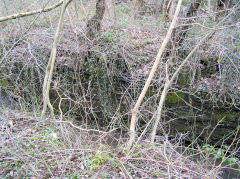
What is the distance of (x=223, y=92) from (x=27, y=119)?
16.3 feet

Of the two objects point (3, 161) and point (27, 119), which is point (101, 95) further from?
point (3, 161)

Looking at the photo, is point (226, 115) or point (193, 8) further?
point (193, 8)

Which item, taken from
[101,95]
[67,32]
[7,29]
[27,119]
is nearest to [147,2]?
[67,32]

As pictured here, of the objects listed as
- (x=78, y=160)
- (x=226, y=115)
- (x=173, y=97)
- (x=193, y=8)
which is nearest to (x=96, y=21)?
(x=193, y=8)

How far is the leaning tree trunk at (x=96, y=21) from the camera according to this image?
6.30 meters

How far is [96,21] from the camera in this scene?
257 inches

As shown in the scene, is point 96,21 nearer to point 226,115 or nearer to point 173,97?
point 173,97

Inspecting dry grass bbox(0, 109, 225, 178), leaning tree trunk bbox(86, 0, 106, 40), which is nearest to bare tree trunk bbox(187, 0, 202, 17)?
leaning tree trunk bbox(86, 0, 106, 40)

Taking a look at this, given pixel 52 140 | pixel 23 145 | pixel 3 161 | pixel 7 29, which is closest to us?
pixel 3 161

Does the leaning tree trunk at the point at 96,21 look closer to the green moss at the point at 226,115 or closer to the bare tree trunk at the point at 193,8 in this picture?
the bare tree trunk at the point at 193,8

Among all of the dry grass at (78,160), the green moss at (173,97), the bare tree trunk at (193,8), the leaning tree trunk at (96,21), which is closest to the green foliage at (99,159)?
the dry grass at (78,160)

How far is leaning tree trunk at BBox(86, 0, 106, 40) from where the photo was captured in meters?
6.30

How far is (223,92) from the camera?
5.36 metres

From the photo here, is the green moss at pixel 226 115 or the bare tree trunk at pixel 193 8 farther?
the bare tree trunk at pixel 193 8
